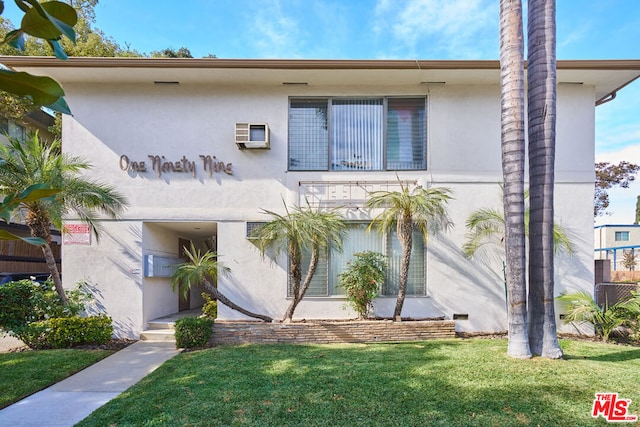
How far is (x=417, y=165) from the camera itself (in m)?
8.48

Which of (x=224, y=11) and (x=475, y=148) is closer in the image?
(x=475, y=148)

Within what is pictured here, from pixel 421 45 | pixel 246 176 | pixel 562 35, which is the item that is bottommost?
pixel 246 176

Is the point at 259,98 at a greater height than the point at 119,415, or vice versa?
the point at 259,98

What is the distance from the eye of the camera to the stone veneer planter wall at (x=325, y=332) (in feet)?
23.9

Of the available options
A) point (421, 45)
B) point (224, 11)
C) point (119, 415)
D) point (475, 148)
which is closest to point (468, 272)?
point (475, 148)

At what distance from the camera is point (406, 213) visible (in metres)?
7.43

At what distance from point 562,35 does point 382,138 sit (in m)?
3.86

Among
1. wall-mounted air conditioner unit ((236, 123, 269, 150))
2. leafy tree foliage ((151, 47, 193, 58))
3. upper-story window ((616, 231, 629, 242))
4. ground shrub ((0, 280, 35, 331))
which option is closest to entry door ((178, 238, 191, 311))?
ground shrub ((0, 280, 35, 331))

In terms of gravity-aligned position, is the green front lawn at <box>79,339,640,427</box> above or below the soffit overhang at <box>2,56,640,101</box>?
below

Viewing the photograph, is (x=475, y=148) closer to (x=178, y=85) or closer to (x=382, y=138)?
(x=382, y=138)

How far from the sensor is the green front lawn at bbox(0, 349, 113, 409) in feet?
16.4

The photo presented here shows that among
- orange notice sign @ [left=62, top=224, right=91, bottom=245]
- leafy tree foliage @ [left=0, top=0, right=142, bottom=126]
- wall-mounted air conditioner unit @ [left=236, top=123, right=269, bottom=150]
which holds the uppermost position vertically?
leafy tree foliage @ [left=0, top=0, right=142, bottom=126]

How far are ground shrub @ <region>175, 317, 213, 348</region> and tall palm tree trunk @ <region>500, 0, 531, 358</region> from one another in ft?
18.1

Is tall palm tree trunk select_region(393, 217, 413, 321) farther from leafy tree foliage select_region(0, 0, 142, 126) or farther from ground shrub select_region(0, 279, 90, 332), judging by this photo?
A: leafy tree foliage select_region(0, 0, 142, 126)
